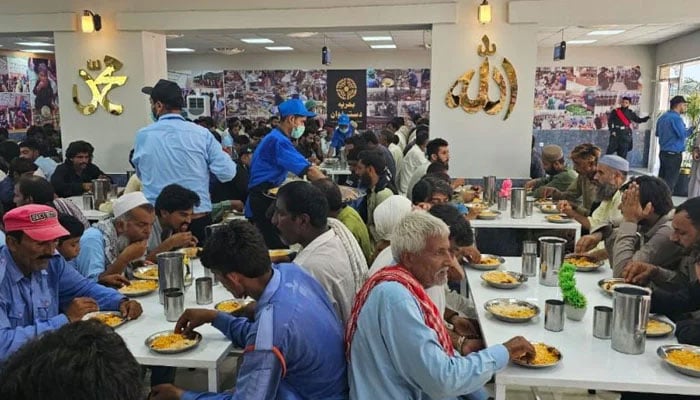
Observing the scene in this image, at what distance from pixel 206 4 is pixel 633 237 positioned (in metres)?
5.42

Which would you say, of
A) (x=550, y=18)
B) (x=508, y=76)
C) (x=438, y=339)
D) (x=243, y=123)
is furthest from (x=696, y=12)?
(x=243, y=123)

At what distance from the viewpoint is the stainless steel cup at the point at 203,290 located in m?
2.79

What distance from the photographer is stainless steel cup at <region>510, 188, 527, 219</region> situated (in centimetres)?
491

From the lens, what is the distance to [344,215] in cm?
356

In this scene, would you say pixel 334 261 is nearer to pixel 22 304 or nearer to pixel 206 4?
pixel 22 304

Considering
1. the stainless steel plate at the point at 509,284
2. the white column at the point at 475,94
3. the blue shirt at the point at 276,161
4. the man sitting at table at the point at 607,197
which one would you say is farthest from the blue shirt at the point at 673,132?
the stainless steel plate at the point at 509,284

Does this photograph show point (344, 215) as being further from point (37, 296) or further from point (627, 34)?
point (627, 34)

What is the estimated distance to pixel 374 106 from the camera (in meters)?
14.9

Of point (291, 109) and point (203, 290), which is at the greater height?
point (291, 109)

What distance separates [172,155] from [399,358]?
274 cm

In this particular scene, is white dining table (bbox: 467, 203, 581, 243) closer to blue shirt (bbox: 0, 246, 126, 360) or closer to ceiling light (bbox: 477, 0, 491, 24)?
ceiling light (bbox: 477, 0, 491, 24)

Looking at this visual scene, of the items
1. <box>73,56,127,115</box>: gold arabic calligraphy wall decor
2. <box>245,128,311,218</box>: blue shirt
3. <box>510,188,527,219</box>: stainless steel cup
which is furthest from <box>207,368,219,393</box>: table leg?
<box>73,56,127,115</box>: gold arabic calligraphy wall decor

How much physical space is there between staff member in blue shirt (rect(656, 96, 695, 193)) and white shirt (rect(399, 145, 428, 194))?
5125 mm

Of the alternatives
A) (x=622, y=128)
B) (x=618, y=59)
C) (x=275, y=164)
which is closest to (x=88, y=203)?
(x=275, y=164)
